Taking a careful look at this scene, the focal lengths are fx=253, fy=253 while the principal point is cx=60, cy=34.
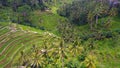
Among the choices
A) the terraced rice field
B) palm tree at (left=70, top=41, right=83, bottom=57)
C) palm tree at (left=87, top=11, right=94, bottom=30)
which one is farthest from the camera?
palm tree at (left=87, top=11, right=94, bottom=30)

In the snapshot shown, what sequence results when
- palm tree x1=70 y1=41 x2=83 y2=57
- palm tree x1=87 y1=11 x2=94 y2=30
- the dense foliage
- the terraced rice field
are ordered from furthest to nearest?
the dense foliage → palm tree x1=87 y1=11 x2=94 y2=30 → palm tree x1=70 y1=41 x2=83 y2=57 → the terraced rice field

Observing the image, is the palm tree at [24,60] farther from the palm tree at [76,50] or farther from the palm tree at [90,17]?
the palm tree at [90,17]

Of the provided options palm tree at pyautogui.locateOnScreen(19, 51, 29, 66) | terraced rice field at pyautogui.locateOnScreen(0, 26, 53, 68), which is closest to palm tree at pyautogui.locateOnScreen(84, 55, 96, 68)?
palm tree at pyautogui.locateOnScreen(19, 51, 29, 66)

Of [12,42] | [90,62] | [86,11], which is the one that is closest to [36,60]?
[90,62]

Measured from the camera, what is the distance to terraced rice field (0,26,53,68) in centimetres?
10038

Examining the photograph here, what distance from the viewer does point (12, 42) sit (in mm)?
113438

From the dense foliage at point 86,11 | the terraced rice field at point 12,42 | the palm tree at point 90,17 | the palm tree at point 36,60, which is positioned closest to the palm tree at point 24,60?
the palm tree at point 36,60

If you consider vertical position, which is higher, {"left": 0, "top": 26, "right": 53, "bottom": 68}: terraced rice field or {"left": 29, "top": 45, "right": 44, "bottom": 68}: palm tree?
{"left": 29, "top": 45, "right": 44, "bottom": 68}: palm tree

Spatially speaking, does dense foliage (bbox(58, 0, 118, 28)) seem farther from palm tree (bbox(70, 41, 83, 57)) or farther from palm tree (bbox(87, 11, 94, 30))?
palm tree (bbox(70, 41, 83, 57))

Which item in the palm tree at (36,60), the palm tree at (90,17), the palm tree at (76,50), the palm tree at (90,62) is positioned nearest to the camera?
the palm tree at (90,62)

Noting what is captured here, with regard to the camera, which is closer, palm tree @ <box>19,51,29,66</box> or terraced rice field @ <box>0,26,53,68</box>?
palm tree @ <box>19,51,29,66</box>

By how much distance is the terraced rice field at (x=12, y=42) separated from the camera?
100375 mm

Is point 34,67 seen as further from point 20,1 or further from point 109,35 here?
point 20,1

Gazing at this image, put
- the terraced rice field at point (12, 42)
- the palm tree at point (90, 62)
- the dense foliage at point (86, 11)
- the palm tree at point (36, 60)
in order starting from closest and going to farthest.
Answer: the palm tree at point (90, 62)
the palm tree at point (36, 60)
the terraced rice field at point (12, 42)
the dense foliage at point (86, 11)
